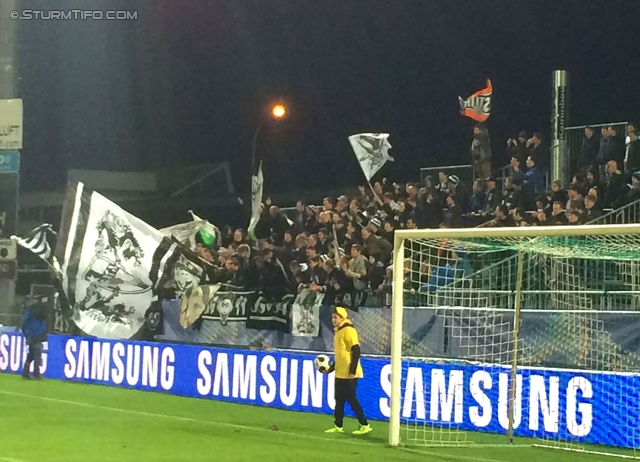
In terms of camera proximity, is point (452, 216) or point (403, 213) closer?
point (452, 216)

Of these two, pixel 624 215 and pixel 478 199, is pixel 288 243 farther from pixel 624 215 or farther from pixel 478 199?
pixel 624 215

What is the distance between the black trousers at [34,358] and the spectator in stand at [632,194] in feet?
39.9

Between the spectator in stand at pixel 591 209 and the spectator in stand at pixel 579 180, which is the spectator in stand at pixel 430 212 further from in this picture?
the spectator in stand at pixel 591 209

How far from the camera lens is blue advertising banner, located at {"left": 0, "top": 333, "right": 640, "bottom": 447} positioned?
1415cm

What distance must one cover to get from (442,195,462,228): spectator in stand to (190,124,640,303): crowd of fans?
0.06 ft

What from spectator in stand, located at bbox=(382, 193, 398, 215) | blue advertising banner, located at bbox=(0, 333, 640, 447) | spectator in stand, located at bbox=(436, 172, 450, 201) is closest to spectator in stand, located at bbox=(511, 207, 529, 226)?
spectator in stand, located at bbox=(436, 172, 450, 201)

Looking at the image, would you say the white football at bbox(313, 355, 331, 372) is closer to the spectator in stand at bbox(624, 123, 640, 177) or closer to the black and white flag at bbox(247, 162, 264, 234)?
the spectator in stand at bbox(624, 123, 640, 177)

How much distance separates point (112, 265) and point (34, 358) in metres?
2.50

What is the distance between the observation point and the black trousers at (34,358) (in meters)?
23.3

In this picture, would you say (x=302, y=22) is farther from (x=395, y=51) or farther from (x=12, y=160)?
(x=12, y=160)

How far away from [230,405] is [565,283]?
636 centimetres

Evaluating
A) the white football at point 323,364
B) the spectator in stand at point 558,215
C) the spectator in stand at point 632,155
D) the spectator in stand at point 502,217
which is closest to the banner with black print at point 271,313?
the spectator in stand at point 502,217

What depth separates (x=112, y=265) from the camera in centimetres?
2416

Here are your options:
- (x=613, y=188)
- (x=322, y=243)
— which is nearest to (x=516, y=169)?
(x=613, y=188)
